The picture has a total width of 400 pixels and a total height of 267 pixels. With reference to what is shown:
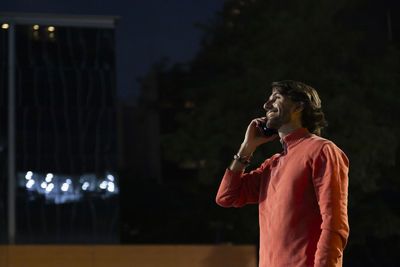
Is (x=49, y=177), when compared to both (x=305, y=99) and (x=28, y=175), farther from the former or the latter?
(x=305, y=99)

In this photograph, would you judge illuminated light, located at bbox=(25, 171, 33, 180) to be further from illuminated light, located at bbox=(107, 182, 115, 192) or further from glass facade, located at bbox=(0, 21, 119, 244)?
illuminated light, located at bbox=(107, 182, 115, 192)

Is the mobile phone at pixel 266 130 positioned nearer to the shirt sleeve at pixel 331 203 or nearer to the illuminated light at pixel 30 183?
the shirt sleeve at pixel 331 203

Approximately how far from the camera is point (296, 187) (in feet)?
6.36

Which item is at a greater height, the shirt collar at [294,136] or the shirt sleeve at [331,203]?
the shirt collar at [294,136]

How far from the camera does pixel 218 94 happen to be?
1072cm

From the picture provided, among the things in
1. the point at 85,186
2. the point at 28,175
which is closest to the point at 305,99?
the point at 85,186

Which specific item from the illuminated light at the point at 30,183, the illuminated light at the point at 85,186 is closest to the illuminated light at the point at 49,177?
the illuminated light at the point at 30,183

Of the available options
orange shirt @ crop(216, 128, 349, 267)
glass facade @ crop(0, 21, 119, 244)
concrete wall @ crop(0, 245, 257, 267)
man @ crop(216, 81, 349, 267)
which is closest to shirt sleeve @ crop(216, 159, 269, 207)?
man @ crop(216, 81, 349, 267)

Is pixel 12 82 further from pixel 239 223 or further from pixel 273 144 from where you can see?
pixel 239 223

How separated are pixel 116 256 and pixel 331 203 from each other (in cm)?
571

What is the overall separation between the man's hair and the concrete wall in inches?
204

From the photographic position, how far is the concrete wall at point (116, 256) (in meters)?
7.20

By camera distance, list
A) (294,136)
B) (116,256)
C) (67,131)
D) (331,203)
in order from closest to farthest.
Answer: (331,203) < (294,136) < (116,256) < (67,131)

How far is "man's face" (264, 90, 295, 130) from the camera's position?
2074mm
